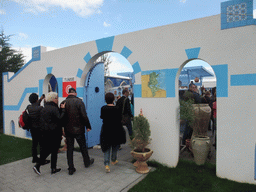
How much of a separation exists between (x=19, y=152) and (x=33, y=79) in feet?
9.42

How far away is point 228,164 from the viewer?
3.81 metres

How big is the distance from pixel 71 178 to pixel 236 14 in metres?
4.50

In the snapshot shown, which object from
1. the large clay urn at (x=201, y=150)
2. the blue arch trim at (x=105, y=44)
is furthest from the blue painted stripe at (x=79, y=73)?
the large clay urn at (x=201, y=150)

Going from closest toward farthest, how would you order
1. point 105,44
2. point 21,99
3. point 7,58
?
point 105,44 < point 21,99 < point 7,58

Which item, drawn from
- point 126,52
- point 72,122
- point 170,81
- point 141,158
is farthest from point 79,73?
point 141,158

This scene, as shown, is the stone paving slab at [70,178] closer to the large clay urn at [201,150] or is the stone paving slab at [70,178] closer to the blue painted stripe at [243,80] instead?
the large clay urn at [201,150]

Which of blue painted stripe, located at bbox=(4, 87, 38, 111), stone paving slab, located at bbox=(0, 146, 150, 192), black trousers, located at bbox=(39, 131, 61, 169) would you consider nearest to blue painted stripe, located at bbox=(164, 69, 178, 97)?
stone paving slab, located at bbox=(0, 146, 150, 192)

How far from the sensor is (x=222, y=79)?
3.81m

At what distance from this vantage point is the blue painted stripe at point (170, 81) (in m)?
4.35

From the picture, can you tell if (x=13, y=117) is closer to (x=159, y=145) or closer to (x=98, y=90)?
(x=98, y=90)

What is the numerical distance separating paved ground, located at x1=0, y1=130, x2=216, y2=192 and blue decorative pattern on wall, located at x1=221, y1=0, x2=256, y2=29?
316 centimetres

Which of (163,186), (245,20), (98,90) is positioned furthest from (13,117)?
(245,20)

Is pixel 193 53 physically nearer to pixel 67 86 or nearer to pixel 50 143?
pixel 50 143

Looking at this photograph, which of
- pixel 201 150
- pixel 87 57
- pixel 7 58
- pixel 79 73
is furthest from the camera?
pixel 7 58
